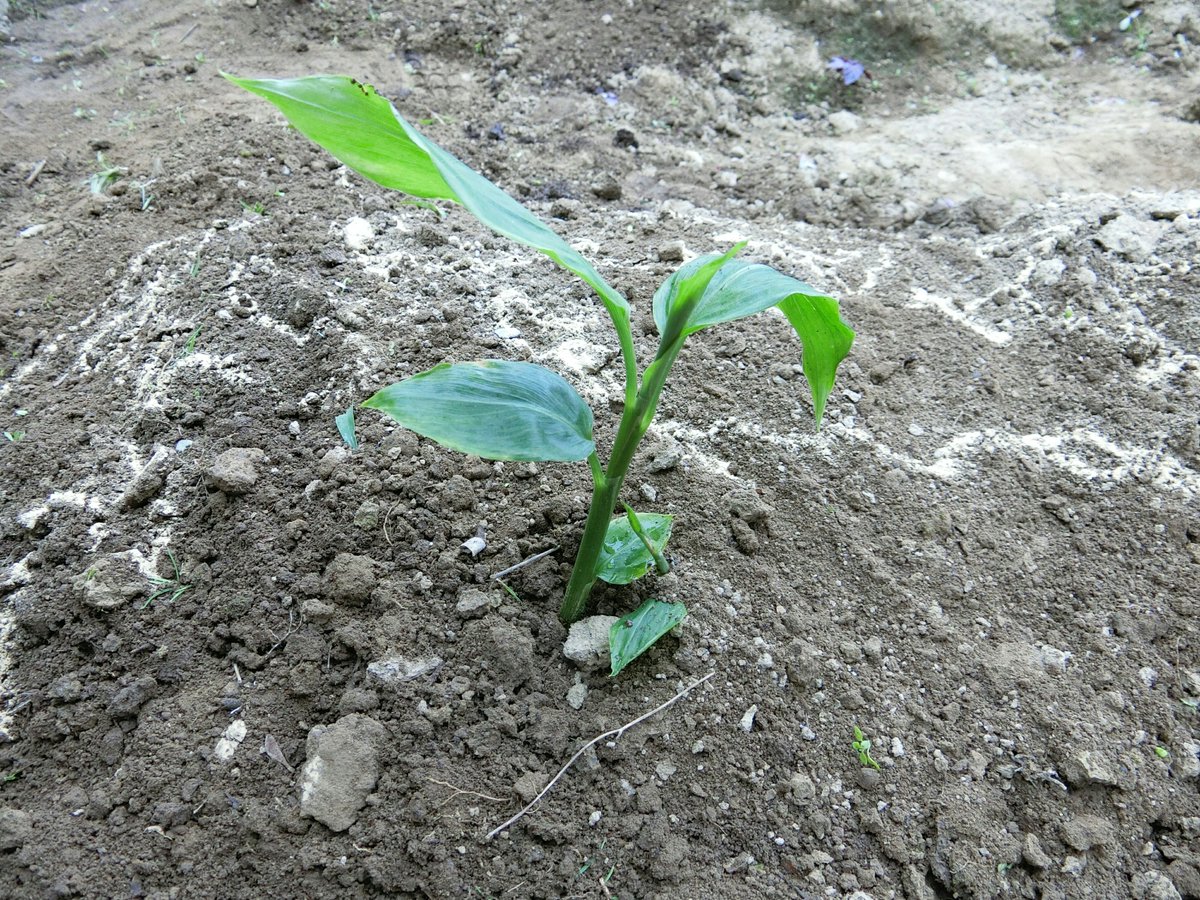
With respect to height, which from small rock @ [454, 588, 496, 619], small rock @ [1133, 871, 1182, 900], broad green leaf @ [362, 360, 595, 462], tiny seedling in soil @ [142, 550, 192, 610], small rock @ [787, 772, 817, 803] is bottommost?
small rock @ [1133, 871, 1182, 900]

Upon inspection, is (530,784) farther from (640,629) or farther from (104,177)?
(104,177)

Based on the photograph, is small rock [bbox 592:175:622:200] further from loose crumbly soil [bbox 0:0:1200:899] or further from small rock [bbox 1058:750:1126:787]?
small rock [bbox 1058:750:1126:787]

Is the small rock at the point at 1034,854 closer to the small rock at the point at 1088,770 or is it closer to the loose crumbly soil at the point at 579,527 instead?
the loose crumbly soil at the point at 579,527

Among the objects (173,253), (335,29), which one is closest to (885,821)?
(173,253)

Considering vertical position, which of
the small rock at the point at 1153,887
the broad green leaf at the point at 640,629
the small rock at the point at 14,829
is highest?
the broad green leaf at the point at 640,629

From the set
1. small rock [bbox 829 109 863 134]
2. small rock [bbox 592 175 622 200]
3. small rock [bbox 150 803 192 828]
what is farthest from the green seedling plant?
small rock [bbox 829 109 863 134]

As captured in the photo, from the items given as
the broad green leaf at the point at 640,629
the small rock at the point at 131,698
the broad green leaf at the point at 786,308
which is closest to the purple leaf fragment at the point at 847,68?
the broad green leaf at the point at 786,308

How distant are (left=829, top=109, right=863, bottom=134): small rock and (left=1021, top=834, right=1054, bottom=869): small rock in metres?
2.19

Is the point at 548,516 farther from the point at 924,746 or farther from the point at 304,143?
the point at 304,143

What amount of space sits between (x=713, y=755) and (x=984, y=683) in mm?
489

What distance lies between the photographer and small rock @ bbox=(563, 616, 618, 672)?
3.88 ft

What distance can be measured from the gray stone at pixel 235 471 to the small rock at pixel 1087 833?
1422 millimetres

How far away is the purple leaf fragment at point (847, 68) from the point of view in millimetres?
2688

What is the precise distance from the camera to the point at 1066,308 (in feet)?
5.90
